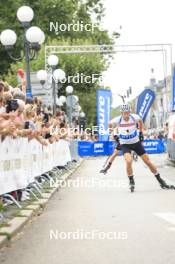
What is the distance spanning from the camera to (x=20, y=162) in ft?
38.3

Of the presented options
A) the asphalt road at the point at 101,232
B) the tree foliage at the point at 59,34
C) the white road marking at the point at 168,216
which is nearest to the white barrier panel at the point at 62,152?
the asphalt road at the point at 101,232

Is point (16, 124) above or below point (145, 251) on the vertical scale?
above

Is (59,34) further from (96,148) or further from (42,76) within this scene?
(42,76)

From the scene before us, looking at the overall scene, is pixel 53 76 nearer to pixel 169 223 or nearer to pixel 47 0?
pixel 169 223

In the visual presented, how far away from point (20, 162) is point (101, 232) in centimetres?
341

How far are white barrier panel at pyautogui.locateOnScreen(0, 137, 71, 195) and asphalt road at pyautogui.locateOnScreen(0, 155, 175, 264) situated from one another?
65 cm

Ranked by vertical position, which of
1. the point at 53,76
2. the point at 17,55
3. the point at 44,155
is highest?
the point at 17,55

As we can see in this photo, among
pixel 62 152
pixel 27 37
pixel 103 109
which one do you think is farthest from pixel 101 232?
pixel 103 109

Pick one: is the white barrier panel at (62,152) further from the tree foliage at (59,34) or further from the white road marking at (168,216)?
the tree foliage at (59,34)

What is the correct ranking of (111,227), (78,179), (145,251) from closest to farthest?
(145,251)
(111,227)
(78,179)

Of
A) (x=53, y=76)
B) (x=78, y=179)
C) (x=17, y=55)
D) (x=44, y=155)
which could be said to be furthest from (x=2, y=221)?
(x=17, y=55)

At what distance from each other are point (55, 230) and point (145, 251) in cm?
214

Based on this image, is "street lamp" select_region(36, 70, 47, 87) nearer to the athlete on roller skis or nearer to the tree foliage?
the athlete on roller skis

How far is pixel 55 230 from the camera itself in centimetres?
901
